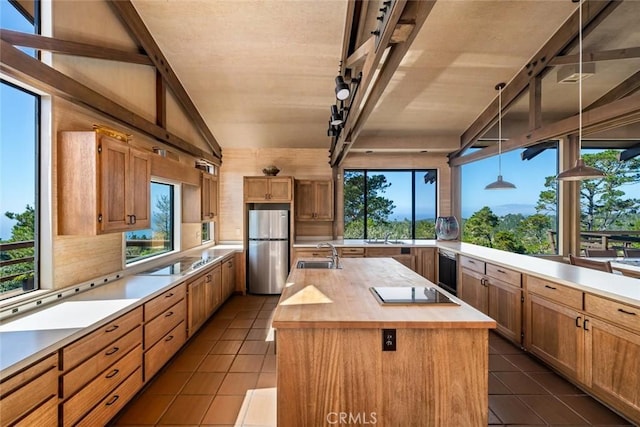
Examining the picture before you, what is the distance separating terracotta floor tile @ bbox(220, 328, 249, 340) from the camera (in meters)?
3.41

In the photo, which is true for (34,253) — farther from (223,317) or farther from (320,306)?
(223,317)

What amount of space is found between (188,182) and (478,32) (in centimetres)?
373

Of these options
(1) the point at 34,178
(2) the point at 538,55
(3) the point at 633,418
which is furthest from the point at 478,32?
(1) the point at 34,178

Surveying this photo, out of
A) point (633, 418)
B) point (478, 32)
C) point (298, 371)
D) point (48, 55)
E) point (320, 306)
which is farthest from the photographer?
point (478, 32)

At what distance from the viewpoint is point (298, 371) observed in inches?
62.6

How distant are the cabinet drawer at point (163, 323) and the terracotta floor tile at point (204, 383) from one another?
0.47 meters

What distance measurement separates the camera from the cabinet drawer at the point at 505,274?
3012 millimetres

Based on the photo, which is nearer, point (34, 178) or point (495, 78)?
point (34, 178)

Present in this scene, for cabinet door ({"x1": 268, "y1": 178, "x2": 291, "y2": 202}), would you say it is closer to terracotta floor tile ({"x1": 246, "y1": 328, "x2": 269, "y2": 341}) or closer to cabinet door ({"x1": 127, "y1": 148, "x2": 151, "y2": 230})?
terracotta floor tile ({"x1": 246, "y1": 328, "x2": 269, "y2": 341})

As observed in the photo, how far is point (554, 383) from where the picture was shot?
2510mm

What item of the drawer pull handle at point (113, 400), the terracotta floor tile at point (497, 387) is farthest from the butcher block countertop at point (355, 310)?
the drawer pull handle at point (113, 400)

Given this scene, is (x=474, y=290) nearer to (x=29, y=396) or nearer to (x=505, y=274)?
(x=505, y=274)

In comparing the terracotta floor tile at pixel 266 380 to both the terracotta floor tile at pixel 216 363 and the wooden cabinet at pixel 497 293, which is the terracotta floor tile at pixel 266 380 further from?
the wooden cabinet at pixel 497 293

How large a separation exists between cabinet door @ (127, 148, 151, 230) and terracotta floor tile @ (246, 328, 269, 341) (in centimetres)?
168
